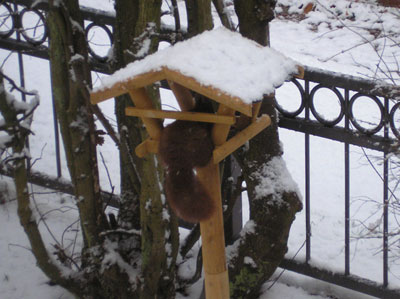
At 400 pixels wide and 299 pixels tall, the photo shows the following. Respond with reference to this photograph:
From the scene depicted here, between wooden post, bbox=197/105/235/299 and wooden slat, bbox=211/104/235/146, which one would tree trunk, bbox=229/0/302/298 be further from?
wooden slat, bbox=211/104/235/146

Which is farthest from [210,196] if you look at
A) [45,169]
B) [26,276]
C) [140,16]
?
[45,169]

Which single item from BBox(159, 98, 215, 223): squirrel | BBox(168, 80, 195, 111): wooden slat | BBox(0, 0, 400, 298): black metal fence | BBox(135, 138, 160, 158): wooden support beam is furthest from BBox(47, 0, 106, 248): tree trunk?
BBox(159, 98, 215, 223): squirrel

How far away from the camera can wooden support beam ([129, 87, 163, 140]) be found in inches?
82.0

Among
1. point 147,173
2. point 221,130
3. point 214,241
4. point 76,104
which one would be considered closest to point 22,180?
point 76,104

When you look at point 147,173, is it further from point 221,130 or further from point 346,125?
point 346,125

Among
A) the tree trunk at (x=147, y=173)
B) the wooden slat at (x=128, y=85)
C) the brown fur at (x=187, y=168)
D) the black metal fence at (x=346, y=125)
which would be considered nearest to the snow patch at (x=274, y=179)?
the black metal fence at (x=346, y=125)

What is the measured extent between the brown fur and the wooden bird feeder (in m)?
0.05

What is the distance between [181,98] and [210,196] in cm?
34

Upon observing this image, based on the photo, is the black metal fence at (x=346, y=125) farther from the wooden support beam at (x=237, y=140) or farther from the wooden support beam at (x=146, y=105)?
the wooden support beam at (x=146, y=105)

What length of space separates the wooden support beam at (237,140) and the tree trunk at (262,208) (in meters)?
0.89

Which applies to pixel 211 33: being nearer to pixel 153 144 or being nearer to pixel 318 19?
pixel 153 144

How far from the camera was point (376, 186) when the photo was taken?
15.8 ft

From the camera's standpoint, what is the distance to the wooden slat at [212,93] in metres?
1.77

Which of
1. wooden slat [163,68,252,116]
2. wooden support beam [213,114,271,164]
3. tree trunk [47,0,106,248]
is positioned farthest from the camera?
tree trunk [47,0,106,248]
